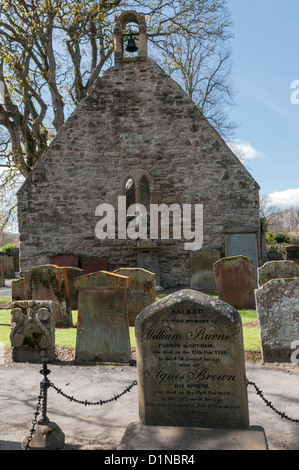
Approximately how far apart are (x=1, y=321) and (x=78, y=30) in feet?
43.9

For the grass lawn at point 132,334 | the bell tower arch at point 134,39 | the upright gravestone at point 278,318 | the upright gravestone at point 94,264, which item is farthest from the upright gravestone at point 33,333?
the bell tower arch at point 134,39

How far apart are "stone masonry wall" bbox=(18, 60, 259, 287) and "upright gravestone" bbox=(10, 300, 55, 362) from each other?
761 centimetres

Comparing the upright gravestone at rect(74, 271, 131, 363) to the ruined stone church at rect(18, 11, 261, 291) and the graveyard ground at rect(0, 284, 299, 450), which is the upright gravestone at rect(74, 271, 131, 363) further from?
the ruined stone church at rect(18, 11, 261, 291)

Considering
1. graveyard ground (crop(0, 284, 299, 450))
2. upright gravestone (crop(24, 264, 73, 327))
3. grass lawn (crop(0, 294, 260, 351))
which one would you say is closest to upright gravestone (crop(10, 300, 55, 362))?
graveyard ground (crop(0, 284, 299, 450))

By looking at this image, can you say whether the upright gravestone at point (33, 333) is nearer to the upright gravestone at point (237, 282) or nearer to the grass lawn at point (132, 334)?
the grass lawn at point (132, 334)

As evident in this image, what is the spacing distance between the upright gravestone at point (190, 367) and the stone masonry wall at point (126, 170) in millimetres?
10431

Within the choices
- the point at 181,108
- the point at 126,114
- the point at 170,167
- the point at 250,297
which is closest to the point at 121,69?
the point at 126,114

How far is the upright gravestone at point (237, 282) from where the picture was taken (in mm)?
9609

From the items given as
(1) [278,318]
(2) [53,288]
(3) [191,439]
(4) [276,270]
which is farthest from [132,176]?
(3) [191,439]

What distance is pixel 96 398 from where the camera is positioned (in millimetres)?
5016

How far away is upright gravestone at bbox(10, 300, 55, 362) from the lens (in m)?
6.54
